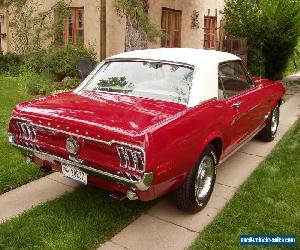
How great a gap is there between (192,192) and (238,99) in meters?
1.50

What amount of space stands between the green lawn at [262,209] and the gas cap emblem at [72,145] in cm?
140

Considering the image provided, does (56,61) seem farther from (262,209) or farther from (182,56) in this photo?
(262,209)

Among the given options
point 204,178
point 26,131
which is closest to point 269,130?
point 204,178

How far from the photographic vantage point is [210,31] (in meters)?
18.2

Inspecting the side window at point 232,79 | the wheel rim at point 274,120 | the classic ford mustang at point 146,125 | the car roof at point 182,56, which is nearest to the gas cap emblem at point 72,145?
the classic ford mustang at point 146,125

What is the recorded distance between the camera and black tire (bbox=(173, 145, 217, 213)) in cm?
389

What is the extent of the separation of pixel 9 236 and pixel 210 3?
16.0 meters

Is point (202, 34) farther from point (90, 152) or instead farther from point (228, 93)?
point (90, 152)

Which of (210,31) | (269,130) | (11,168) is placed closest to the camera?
(11,168)

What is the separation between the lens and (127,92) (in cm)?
432

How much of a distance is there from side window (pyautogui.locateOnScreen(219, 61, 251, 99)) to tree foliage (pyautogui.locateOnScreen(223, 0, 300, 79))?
8.83 metres

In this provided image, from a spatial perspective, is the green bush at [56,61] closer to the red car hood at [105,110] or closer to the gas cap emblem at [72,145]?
the red car hood at [105,110]

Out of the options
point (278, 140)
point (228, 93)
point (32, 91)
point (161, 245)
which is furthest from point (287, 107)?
point (161, 245)

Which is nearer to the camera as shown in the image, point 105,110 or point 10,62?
point 105,110
